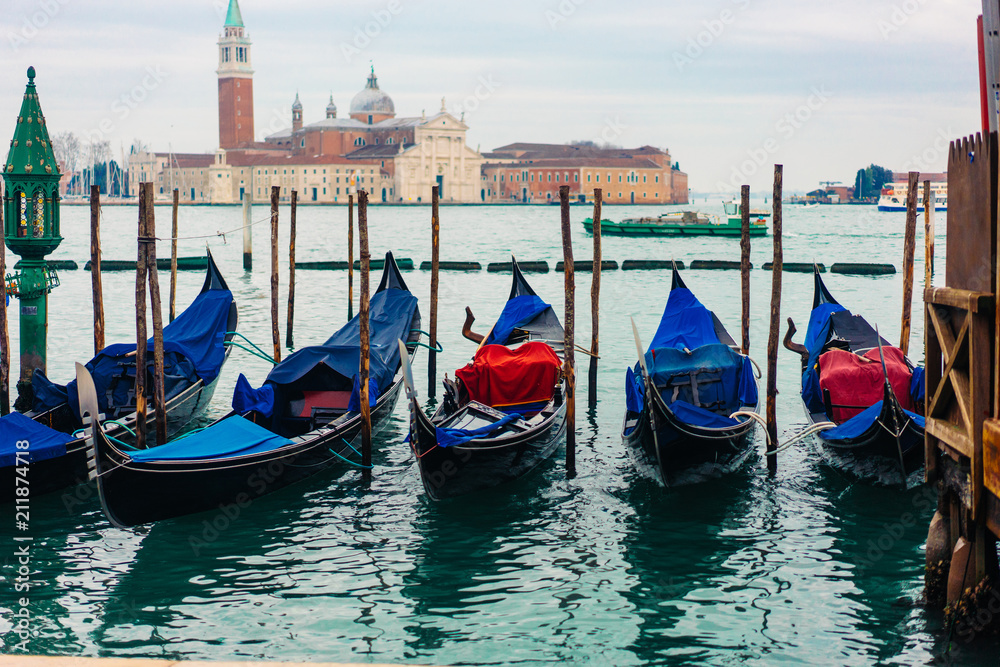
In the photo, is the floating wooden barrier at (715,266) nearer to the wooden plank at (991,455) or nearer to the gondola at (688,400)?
the gondola at (688,400)

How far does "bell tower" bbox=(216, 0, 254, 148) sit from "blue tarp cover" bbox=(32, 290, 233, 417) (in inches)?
2649

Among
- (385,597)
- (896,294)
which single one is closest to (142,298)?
(385,597)

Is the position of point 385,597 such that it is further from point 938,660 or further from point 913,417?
point 913,417

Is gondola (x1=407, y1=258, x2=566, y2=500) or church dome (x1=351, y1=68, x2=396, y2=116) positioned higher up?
church dome (x1=351, y1=68, x2=396, y2=116)

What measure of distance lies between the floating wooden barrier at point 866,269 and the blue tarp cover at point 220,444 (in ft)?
61.0

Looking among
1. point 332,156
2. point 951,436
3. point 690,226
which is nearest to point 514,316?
point 951,436

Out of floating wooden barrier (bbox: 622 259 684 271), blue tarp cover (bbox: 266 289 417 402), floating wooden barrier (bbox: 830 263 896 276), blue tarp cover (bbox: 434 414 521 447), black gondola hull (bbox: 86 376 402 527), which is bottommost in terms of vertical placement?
black gondola hull (bbox: 86 376 402 527)

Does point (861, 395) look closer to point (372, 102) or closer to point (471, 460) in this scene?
point (471, 460)

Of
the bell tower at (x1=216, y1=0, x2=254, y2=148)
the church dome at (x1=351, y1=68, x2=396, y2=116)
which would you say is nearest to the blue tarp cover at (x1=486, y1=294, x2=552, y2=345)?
the bell tower at (x1=216, y1=0, x2=254, y2=148)

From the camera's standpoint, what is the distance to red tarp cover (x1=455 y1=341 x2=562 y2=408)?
6.43m

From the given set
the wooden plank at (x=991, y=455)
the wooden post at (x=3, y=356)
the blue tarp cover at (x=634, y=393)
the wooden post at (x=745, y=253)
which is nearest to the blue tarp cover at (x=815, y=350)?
the wooden post at (x=745, y=253)

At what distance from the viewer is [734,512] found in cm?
547

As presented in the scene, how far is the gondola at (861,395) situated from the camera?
17.6ft

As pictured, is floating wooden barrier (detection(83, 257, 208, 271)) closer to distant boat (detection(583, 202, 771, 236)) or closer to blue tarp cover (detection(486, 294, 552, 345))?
blue tarp cover (detection(486, 294, 552, 345))
